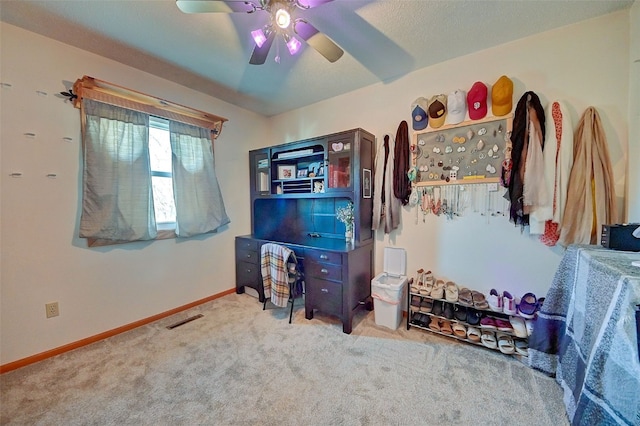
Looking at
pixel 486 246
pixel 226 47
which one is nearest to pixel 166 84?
pixel 226 47

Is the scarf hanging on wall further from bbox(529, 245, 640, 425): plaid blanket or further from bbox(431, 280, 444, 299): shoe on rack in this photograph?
bbox(529, 245, 640, 425): plaid blanket

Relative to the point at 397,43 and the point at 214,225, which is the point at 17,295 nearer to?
the point at 214,225

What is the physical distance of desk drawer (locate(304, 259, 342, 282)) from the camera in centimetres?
226

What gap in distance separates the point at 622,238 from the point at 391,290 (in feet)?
4.85

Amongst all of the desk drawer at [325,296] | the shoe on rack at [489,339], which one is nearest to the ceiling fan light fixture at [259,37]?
the desk drawer at [325,296]

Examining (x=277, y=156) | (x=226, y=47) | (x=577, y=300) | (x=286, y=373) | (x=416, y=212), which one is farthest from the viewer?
(x=277, y=156)

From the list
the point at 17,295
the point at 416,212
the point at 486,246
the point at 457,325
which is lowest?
the point at 457,325

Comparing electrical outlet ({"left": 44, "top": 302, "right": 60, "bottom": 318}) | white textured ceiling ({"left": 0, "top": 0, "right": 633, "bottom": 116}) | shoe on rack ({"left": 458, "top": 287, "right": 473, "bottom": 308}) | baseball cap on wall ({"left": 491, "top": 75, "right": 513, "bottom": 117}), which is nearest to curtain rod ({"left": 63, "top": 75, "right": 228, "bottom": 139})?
white textured ceiling ({"left": 0, "top": 0, "right": 633, "bottom": 116})

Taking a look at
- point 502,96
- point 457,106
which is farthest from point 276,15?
point 502,96

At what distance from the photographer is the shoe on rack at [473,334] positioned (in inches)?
76.0

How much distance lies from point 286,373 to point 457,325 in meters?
1.48

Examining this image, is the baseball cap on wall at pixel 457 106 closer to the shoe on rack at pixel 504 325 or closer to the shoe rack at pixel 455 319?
the shoe rack at pixel 455 319

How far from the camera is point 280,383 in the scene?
1.59 m

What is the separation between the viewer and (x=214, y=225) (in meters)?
2.86
